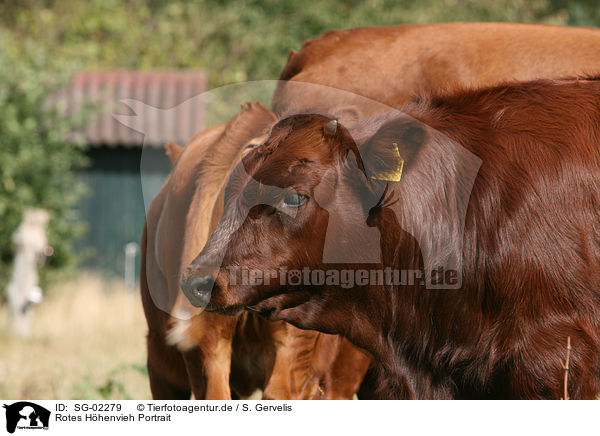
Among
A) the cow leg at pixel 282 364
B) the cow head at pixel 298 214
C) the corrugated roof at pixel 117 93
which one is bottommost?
the corrugated roof at pixel 117 93

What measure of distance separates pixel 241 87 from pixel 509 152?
154 cm

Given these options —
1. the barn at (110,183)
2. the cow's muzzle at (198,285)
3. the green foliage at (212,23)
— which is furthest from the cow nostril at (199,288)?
the green foliage at (212,23)

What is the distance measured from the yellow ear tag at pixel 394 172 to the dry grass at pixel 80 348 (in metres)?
2.71

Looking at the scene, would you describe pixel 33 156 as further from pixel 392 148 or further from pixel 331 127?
pixel 392 148

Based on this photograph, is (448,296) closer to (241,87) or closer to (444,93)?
(444,93)

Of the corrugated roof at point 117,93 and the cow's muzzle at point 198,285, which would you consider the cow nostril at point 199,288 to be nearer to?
the cow's muzzle at point 198,285

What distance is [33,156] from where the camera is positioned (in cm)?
1221

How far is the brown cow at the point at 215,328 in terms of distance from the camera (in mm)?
3387

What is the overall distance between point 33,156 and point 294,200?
33.3ft

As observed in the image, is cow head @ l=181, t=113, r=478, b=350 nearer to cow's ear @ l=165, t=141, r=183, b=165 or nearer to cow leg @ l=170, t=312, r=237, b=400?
cow leg @ l=170, t=312, r=237, b=400

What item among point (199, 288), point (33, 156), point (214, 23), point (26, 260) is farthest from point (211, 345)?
point (214, 23)
